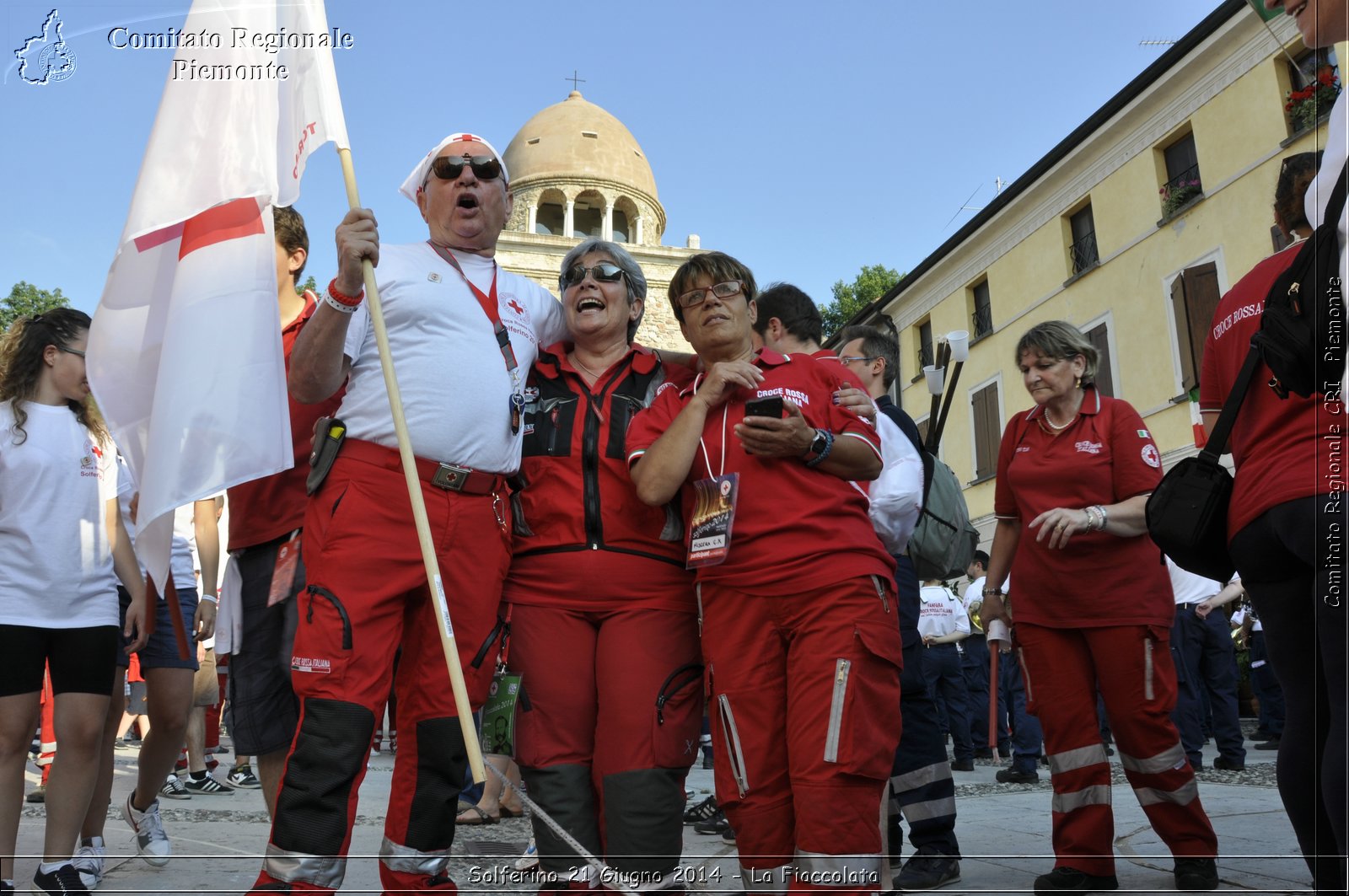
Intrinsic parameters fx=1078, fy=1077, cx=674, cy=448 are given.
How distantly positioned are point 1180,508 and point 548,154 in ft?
146

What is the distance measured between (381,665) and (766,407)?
4.33 ft

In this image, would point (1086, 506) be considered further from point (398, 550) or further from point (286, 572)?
point (286, 572)

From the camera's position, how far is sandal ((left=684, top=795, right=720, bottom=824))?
626cm

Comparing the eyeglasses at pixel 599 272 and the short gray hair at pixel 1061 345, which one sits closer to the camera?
the eyeglasses at pixel 599 272

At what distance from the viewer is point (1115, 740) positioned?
13.0ft

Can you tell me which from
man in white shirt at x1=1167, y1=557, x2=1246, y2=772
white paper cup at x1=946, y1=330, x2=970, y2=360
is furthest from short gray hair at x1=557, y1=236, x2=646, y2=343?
man in white shirt at x1=1167, y1=557, x2=1246, y2=772

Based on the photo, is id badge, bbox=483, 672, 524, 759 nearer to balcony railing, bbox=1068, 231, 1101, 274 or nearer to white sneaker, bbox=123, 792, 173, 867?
white sneaker, bbox=123, 792, 173, 867

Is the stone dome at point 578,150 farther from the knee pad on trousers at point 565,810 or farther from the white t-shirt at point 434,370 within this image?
the knee pad on trousers at point 565,810

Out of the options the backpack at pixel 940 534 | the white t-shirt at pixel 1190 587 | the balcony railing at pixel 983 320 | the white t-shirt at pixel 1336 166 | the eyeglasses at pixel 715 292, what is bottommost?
the white t-shirt at pixel 1190 587

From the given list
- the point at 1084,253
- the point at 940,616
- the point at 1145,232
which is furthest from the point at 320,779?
the point at 1084,253

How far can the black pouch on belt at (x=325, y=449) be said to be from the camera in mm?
3176

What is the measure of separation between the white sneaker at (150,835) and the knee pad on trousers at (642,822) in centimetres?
243

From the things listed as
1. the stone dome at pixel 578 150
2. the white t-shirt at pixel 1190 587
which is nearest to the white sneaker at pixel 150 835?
the white t-shirt at pixel 1190 587

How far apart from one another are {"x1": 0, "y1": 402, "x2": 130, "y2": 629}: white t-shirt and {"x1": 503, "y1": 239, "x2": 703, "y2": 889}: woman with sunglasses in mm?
1811
